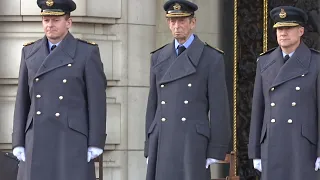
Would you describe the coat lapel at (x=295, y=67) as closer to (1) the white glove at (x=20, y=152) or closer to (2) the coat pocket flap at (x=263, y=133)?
(2) the coat pocket flap at (x=263, y=133)

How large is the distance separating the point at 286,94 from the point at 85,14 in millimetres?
3592

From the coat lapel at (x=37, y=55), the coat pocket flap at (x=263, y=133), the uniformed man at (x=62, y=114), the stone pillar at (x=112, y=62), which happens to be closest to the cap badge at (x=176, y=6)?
the uniformed man at (x=62, y=114)

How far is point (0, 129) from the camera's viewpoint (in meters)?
13.4

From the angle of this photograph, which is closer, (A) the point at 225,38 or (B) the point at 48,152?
(B) the point at 48,152

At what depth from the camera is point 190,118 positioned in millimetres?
10469

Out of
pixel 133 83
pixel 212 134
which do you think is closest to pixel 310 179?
pixel 212 134

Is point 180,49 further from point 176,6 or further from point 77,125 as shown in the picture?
point 77,125

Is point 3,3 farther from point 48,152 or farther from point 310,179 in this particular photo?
point 310,179

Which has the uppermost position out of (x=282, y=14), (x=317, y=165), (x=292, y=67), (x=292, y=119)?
(x=282, y=14)

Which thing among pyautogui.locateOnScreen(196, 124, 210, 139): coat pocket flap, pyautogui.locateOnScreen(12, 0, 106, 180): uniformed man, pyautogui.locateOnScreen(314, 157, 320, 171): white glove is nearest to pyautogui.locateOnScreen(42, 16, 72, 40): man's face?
pyautogui.locateOnScreen(12, 0, 106, 180): uniformed man

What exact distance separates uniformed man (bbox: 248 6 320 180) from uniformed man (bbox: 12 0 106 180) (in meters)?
1.42

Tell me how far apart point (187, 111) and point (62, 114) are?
109 centimetres

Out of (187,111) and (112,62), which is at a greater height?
(112,62)

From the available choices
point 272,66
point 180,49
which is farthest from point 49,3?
point 272,66
